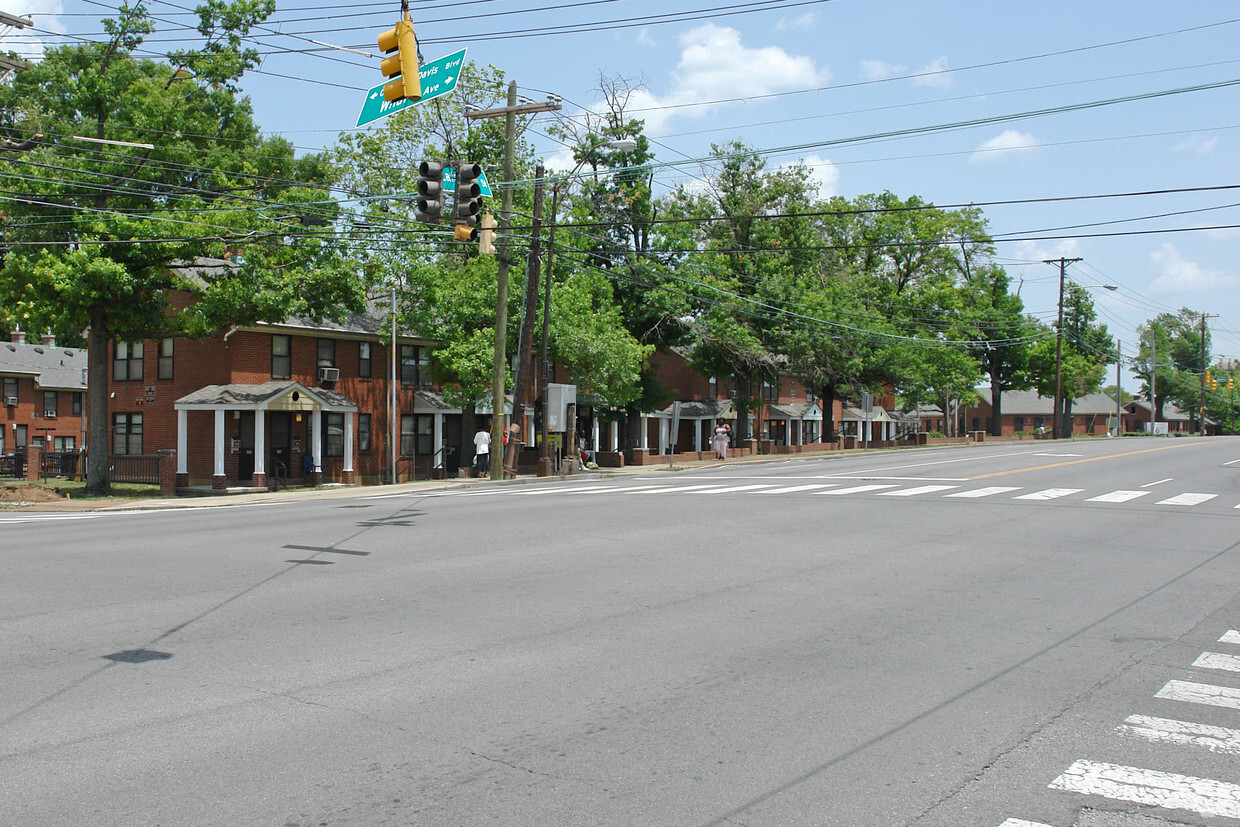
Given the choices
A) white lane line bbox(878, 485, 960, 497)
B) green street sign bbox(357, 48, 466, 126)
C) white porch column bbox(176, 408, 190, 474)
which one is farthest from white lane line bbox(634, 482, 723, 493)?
white porch column bbox(176, 408, 190, 474)

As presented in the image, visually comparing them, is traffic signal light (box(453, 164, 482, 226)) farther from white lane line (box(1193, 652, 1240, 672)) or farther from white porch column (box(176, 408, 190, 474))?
white porch column (box(176, 408, 190, 474))

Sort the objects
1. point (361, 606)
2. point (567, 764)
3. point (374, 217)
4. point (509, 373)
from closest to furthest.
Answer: point (567, 764), point (361, 606), point (374, 217), point (509, 373)

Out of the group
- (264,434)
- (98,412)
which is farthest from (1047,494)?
(98,412)

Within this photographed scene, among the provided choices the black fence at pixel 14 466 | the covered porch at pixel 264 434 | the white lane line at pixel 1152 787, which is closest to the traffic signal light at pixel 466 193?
the white lane line at pixel 1152 787

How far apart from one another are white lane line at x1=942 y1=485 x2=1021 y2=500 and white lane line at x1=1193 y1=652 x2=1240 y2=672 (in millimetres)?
12754

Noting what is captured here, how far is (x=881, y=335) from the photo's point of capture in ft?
182

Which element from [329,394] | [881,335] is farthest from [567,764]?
[881,335]

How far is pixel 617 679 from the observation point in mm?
6637

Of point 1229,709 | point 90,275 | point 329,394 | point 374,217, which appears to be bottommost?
point 1229,709

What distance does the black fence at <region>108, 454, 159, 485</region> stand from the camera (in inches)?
1304

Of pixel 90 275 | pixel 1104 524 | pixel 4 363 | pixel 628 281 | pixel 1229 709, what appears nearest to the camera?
pixel 1229 709

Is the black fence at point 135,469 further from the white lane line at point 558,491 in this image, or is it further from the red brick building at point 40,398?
the red brick building at point 40,398

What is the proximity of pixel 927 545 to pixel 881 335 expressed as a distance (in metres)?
44.0

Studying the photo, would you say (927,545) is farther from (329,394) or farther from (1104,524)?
(329,394)
